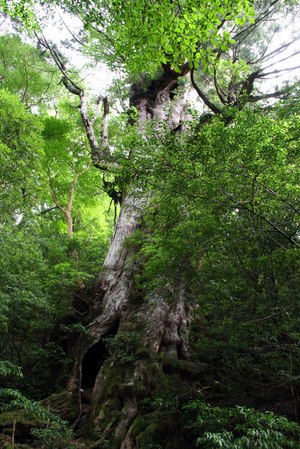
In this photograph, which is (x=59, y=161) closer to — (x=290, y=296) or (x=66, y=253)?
(x=66, y=253)

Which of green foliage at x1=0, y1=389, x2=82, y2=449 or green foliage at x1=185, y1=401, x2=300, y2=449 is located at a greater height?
green foliage at x1=185, y1=401, x2=300, y2=449

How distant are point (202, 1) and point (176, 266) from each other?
3491 mm

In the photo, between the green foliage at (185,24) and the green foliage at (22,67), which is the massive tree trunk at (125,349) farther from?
the green foliage at (22,67)

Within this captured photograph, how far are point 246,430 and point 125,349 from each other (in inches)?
131

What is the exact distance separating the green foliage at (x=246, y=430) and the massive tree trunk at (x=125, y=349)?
1174mm

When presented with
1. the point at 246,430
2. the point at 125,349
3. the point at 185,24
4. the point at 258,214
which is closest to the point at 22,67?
the point at 185,24

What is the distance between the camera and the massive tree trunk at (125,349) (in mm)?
5160

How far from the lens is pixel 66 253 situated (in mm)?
9344

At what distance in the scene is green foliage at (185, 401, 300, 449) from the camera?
291 cm

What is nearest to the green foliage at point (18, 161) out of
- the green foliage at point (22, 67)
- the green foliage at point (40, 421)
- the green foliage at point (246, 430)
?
the green foliage at point (40, 421)

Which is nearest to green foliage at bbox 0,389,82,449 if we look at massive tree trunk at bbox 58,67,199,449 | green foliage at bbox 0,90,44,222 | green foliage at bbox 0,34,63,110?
massive tree trunk at bbox 58,67,199,449

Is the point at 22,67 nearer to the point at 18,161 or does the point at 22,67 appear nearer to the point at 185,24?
the point at 18,161

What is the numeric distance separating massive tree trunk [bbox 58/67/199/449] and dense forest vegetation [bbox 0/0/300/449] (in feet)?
0.09

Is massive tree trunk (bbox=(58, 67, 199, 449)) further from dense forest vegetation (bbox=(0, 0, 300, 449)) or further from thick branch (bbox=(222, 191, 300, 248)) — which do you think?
thick branch (bbox=(222, 191, 300, 248))
